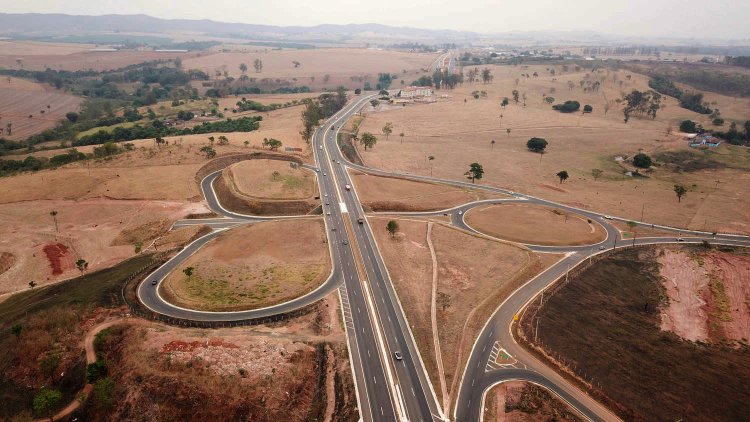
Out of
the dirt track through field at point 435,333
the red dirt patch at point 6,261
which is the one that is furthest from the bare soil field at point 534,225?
the red dirt patch at point 6,261

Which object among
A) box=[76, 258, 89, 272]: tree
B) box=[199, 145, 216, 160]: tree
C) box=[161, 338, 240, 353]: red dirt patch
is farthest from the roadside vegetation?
box=[199, 145, 216, 160]: tree

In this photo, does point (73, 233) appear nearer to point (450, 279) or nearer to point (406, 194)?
point (406, 194)

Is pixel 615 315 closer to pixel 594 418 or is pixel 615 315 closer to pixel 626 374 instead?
pixel 626 374

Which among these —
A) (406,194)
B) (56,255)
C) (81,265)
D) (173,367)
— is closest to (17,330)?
(81,265)

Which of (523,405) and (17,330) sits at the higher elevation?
(17,330)

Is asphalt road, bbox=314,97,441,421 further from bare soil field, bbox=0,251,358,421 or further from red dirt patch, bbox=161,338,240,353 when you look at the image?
red dirt patch, bbox=161,338,240,353

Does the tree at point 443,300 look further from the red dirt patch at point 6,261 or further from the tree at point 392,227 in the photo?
the red dirt patch at point 6,261

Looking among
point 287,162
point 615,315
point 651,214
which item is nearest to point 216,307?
point 615,315
